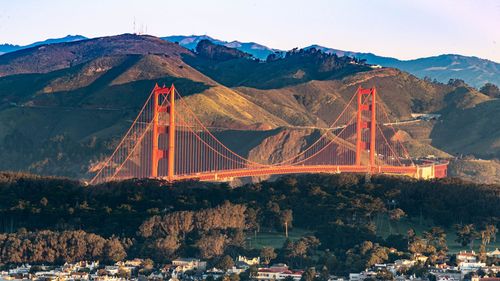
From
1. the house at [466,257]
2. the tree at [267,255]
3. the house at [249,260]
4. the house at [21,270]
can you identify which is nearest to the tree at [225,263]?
the house at [249,260]

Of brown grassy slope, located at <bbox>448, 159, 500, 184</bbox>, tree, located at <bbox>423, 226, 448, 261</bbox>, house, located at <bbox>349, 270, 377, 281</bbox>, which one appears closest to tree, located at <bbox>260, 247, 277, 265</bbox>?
house, located at <bbox>349, 270, 377, 281</bbox>

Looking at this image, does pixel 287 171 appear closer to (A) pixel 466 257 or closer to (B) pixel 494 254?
(B) pixel 494 254

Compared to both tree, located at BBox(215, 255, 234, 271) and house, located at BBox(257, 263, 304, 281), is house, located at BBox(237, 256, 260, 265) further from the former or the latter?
house, located at BBox(257, 263, 304, 281)

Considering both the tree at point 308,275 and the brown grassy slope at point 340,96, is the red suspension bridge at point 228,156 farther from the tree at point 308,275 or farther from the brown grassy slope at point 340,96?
the tree at point 308,275

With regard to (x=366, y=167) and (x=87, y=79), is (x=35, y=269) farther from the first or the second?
(x=87, y=79)

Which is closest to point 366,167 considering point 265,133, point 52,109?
point 265,133
